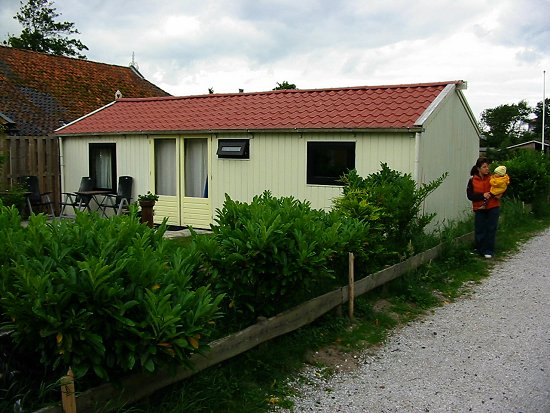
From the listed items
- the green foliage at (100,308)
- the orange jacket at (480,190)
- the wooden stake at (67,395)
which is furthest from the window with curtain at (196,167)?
the wooden stake at (67,395)

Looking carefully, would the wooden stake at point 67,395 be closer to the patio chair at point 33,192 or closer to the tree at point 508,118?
the patio chair at point 33,192

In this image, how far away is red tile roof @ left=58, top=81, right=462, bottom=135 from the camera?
11.5 metres

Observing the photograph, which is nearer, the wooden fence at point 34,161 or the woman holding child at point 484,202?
the woman holding child at point 484,202

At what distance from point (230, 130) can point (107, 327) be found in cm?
962

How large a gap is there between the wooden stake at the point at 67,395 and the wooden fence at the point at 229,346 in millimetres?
57

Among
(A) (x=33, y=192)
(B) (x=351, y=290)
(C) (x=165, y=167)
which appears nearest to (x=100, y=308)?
(B) (x=351, y=290)

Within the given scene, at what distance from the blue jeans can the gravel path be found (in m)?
2.62

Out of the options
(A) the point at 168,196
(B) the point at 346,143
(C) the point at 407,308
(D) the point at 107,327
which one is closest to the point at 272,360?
(D) the point at 107,327

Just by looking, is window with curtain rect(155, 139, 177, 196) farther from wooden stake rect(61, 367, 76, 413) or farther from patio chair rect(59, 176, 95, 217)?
wooden stake rect(61, 367, 76, 413)

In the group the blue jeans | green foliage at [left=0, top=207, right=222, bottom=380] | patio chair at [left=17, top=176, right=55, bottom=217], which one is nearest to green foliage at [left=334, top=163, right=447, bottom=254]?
the blue jeans

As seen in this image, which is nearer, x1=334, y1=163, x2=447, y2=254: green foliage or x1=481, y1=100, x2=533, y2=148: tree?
x1=334, y1=163, x2=447, y2=254: green foliage

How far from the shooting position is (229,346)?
4734mm

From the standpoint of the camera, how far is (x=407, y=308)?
7.37 m

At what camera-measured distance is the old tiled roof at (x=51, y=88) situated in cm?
1847
